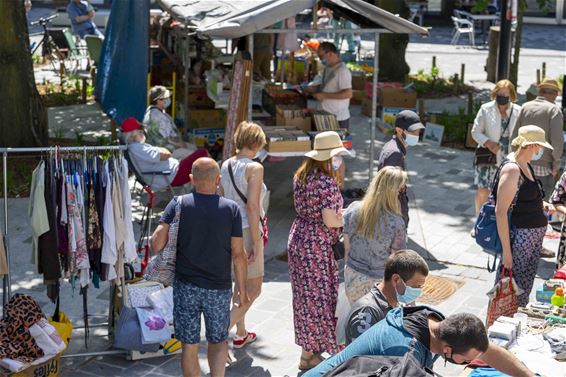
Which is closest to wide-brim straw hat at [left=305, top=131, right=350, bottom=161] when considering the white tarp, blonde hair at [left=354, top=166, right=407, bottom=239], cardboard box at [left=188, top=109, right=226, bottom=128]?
blonde hair at [left=354, top=166, right=407, bottom=239]

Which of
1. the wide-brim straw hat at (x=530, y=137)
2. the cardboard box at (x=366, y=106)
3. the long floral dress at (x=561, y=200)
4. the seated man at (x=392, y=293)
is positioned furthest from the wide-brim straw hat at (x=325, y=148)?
the cardboard box at (x=366, y=106)

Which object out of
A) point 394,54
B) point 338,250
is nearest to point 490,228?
point 338,250

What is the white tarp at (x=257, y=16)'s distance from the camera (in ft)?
35.8

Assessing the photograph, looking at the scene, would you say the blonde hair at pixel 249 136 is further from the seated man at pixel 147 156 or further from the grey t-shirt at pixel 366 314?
the seated man at pixel 147 156

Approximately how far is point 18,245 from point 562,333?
6.36 m

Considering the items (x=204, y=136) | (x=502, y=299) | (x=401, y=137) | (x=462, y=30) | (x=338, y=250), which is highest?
(x=462, y=30)

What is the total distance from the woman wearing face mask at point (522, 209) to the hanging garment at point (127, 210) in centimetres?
283

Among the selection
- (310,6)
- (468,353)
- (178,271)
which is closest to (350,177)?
(310,6)

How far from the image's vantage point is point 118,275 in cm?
783

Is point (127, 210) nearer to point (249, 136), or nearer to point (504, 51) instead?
point (249, 136)

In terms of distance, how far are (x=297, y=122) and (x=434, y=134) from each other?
4327mm

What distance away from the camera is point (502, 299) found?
7.75 m

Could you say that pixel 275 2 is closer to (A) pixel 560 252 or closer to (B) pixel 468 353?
(A) pixel 560 252

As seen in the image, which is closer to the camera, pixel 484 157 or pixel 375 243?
pixel 375 243
